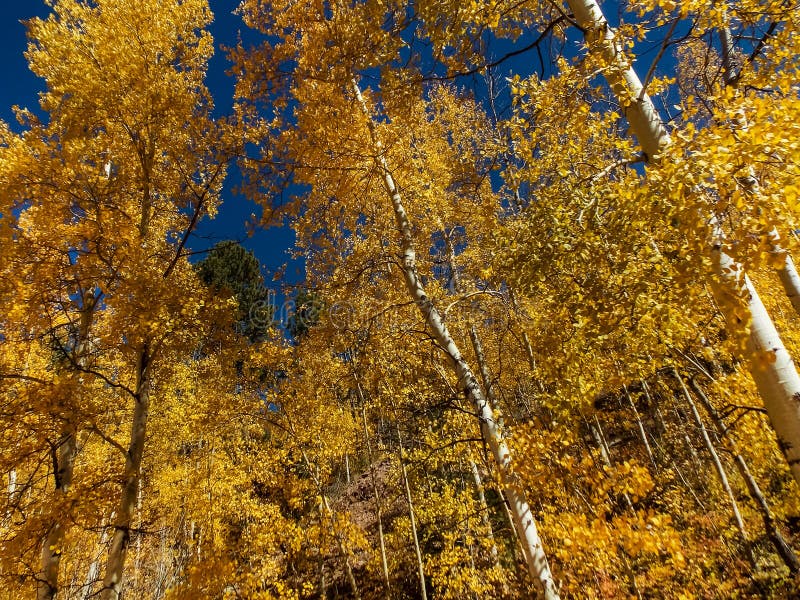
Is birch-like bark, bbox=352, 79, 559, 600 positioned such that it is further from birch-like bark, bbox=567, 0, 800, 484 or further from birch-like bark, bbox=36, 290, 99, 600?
birch-like bark, bbox=36, 290, 99, 600

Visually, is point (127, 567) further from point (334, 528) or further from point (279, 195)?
point (279, 195)

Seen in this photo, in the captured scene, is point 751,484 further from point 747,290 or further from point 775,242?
point 775,242

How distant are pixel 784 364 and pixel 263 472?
41.1 feet

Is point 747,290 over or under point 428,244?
under

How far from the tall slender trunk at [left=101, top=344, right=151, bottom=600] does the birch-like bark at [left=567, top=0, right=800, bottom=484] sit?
6.45m

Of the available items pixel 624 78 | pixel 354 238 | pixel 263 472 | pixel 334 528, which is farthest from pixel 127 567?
pixel 624 78

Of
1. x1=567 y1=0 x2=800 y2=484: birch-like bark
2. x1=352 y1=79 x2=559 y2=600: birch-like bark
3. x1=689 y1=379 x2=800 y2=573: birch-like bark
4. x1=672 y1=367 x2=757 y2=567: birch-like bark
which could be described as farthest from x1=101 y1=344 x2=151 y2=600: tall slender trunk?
x1=672 y1=367 x2=757 y2=567: birch-like bark

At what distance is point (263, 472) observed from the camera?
458 inches

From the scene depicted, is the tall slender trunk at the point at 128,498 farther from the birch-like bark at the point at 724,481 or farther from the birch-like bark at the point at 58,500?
the birch-like bark at the point at 724,481

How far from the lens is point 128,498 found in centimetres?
486

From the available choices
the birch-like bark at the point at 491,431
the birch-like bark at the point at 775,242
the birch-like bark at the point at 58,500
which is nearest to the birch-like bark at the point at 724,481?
the birch-like bark at the point at 775,242

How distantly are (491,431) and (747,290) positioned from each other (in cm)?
259

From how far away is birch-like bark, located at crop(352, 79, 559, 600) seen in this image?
3598 mm

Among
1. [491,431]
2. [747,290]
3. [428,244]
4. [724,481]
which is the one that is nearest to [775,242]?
[747,290]
